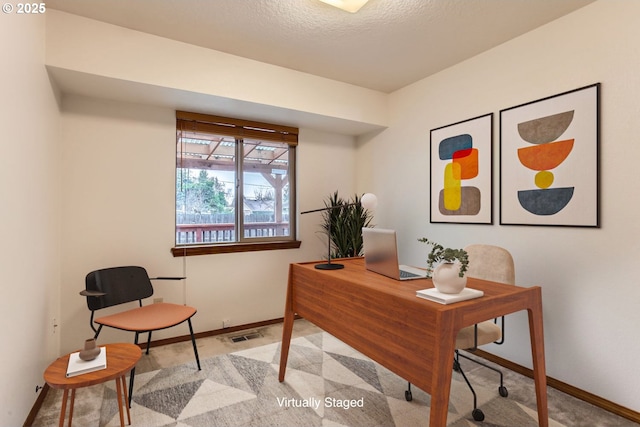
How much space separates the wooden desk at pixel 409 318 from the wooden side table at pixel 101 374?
1088 millimetres

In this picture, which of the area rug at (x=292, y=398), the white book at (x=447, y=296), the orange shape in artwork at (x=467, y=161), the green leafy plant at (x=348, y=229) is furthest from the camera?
the green leafy plant at (x=348, y=229)

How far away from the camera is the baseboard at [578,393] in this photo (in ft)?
6.51

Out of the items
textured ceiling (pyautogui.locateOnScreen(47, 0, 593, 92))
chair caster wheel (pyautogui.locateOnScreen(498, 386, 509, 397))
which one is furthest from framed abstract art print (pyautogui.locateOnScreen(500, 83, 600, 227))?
chair caster wheel (pyautogui.locateOnScreen(498, 386, 509, 397))

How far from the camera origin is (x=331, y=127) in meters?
3.84

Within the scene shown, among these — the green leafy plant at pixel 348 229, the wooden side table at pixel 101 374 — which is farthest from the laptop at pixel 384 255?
the wooden side table at pixel 101 374

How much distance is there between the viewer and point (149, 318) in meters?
2.39

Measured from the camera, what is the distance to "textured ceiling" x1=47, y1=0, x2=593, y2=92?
2201 mm

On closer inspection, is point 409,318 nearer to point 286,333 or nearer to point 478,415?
point 478,415

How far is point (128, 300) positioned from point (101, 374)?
42.9 inches

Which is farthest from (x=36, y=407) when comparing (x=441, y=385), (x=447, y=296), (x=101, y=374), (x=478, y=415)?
(x=478, y=415)

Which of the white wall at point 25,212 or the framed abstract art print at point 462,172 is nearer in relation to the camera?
the white wall at point 25,212

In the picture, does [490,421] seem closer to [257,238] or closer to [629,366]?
[629,366]

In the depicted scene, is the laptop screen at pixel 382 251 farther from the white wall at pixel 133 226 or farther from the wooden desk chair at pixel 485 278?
the white wall at pixel 133 226

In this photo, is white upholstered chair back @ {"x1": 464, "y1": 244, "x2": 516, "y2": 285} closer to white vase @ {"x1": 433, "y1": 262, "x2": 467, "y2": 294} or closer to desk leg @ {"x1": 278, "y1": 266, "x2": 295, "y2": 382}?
white vase @ {"x1": 433, "y1": 262, "x2": 467, "y2": 294}
